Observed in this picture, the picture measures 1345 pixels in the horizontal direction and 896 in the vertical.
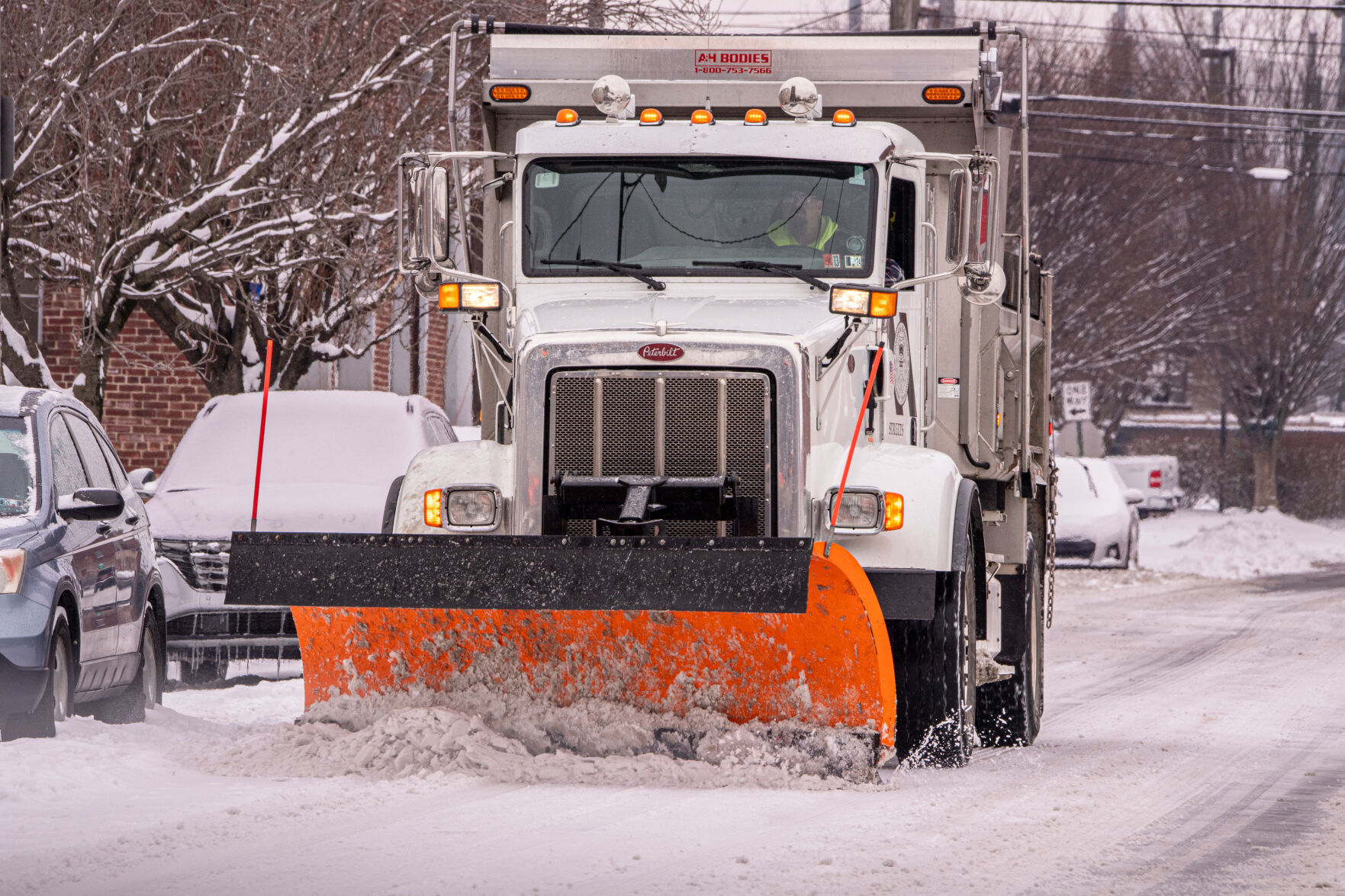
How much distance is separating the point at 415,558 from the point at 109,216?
6670 mm

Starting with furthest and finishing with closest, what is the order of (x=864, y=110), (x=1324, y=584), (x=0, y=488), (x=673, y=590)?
1. (x=1324, y=584)
2. (x=864, y=110)
3. (x=0, y=488)
4. (x=673, y=590)

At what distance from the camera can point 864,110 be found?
9570mm

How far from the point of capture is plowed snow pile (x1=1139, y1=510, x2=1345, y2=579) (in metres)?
29.1

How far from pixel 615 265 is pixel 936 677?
223 cm

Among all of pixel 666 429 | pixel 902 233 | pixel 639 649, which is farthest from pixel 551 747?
pixel 902 233

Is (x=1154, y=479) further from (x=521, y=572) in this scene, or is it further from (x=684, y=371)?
(x=521, y=572)

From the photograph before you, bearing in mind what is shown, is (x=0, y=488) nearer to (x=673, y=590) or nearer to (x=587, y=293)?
(x=587, y=293)

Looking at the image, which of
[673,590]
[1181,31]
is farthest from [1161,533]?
[673,590]

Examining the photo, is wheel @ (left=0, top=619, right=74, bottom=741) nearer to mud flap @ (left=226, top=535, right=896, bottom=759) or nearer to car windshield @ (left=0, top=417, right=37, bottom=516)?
car windshield @ (left=0, top=417, right=37, bottom=516)

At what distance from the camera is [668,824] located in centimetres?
681

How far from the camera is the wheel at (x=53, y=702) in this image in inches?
324

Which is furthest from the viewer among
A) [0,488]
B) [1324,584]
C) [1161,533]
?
[1161,533]

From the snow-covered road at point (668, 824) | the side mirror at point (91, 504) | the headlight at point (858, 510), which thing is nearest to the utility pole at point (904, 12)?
the snow-covered road at point (668, 824)

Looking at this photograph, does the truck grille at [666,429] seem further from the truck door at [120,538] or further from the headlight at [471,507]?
the truck door at [120,538]
